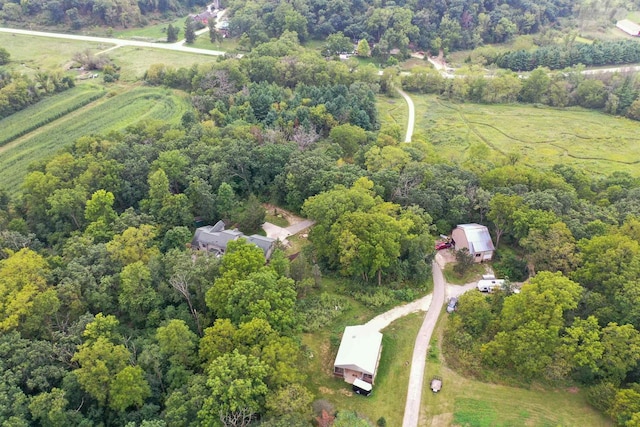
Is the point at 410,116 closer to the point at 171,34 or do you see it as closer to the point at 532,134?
the point at 532,134

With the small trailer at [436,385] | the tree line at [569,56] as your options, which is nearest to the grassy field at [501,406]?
the small trailer at [436,385]

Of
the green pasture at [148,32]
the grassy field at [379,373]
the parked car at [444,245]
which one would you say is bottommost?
the grassy field at [379,373]

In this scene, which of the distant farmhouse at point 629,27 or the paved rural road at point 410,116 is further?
the distant farmhouse at point 629,27

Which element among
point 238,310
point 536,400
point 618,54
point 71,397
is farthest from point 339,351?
point 618,54

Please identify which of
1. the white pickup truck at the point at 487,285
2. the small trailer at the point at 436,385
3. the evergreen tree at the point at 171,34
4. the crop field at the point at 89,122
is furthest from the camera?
the evergreen tree at the point at 171,34

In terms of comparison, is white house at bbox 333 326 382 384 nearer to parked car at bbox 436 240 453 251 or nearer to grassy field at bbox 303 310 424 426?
grassy field at bbox 303 310 424 426

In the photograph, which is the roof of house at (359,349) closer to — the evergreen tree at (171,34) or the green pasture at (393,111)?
the green pasture at (393,111)

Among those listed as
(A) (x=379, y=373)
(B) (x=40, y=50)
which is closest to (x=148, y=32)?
(B) (x=40, y=50)
